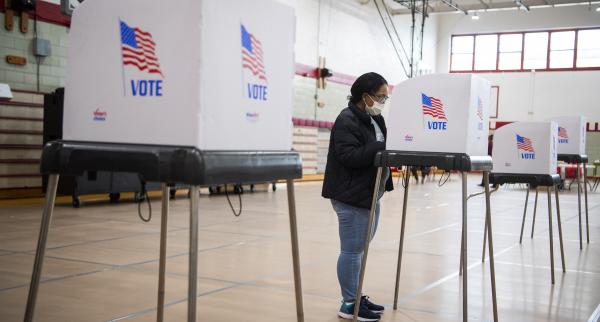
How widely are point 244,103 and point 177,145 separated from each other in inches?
12.2

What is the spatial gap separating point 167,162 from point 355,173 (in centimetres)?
182

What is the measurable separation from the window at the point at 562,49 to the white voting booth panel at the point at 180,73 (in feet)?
84.6

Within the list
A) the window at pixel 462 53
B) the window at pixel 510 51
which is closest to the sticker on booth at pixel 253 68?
the window at pixel 510 51

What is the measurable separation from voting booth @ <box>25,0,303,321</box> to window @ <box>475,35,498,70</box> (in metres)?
26.2

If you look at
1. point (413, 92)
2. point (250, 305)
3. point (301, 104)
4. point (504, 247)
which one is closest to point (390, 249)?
point (504, 247)

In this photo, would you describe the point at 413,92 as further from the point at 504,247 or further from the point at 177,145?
the point at 504,247

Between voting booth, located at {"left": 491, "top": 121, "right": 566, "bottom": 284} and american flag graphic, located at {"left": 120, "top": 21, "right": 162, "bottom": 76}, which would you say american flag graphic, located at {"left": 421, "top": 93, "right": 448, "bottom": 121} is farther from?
voting booth, located at {"left": 491, "top": 121, "right": 566, "bottom": 284}

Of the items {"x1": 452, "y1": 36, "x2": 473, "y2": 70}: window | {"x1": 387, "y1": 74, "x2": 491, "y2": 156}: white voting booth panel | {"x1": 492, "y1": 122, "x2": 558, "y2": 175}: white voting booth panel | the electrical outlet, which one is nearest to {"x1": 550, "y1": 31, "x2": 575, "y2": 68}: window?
{"x1": 452, "y1": 36, "x2": 473, "y2": 70}: window

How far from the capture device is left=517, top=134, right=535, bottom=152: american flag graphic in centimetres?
529

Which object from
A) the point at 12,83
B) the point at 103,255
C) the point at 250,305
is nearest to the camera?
the point at 250,305

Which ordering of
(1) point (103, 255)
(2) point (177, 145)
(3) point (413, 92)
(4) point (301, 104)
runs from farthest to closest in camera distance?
1. (4) point (301, 104)
2. (1) point (103, 255)
3. (3) point (413, 92)
4. (2) point (177, 145)

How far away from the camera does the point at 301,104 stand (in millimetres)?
18750

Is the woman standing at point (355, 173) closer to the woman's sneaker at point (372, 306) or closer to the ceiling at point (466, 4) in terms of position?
the woman's sneaker at point (372, 306)

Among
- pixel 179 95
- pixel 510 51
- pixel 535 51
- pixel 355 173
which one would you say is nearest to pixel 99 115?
pixel 179 95
